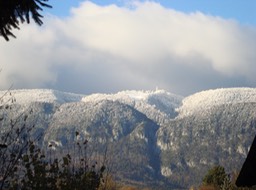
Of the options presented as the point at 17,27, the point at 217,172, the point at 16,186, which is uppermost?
the point at 217,172

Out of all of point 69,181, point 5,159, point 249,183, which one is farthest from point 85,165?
point 249,183

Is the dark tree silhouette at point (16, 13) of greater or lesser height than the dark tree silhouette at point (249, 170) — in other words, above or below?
above

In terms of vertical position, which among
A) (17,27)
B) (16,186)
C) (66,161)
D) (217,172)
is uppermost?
(217,172)

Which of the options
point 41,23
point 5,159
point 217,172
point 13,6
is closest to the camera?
point 13,6

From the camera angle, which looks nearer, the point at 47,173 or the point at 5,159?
the point at 5,159

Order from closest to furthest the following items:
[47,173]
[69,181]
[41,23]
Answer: [41,23], [69,181], [47,173]

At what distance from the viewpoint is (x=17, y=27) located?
7605mm

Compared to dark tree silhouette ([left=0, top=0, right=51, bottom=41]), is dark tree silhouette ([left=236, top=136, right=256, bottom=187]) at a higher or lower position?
lower

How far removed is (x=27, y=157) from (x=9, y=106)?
3.00 m

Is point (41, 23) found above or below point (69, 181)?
above

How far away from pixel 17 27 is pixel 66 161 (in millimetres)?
6748

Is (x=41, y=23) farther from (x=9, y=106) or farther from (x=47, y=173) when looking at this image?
(x=47, y=173)

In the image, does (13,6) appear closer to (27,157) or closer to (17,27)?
(17,27)

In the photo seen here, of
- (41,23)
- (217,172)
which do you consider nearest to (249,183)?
(41,23)
